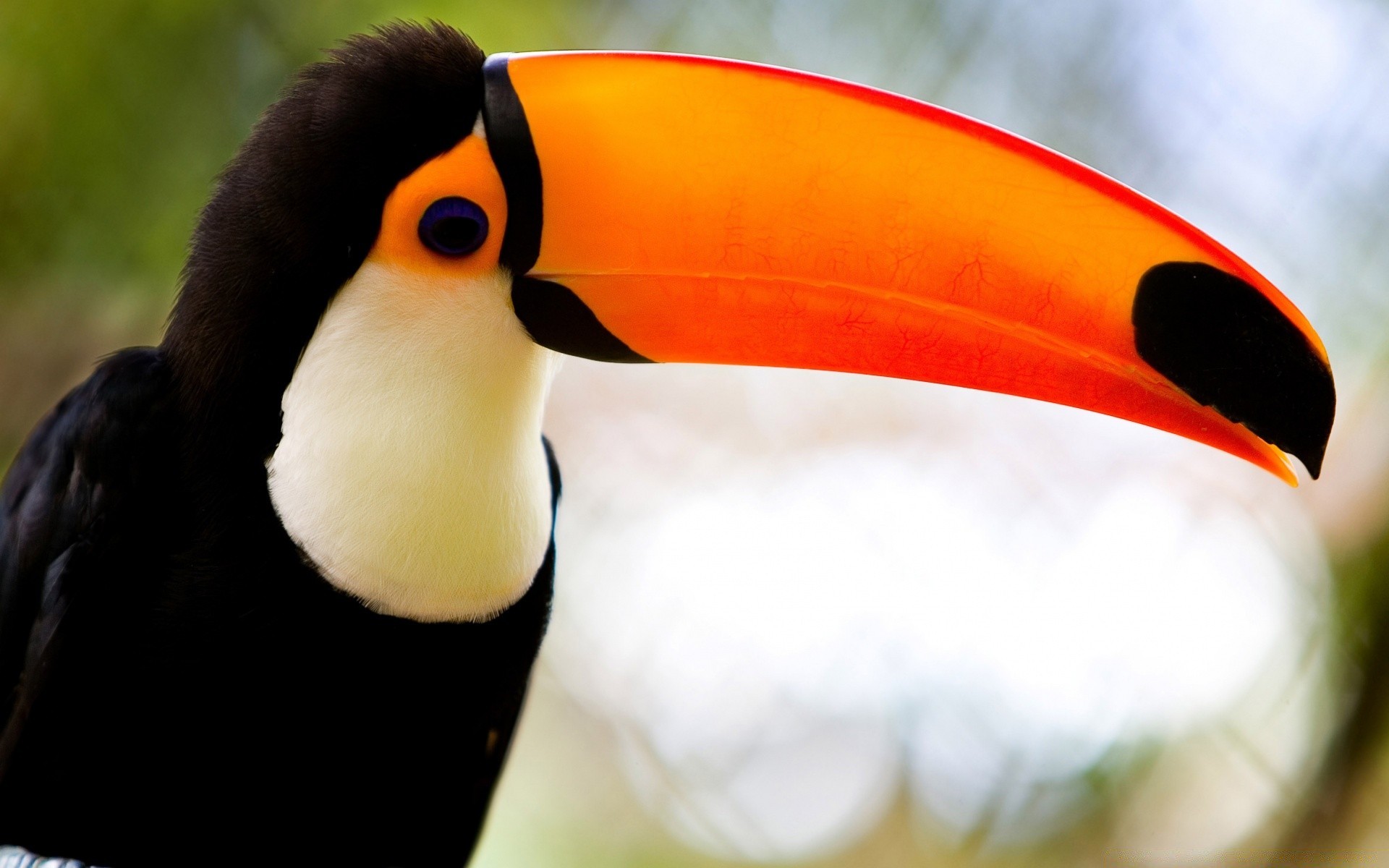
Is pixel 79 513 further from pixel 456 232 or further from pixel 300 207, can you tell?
pixel 456 232

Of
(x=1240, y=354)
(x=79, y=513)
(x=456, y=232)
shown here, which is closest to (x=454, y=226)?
(x=456, y=232)

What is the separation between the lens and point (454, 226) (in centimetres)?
139

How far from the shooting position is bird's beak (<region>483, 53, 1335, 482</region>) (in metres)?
1.37

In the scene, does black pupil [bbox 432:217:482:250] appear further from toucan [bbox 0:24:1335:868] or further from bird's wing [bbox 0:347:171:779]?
bird's wing [bbox 0:347:171:779]

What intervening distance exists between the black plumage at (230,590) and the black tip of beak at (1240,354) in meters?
0.84

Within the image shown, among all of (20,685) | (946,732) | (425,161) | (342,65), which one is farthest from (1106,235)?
(946,732)

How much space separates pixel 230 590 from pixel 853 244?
2.90 ft

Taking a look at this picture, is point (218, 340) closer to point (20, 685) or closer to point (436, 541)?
point (436, 541)

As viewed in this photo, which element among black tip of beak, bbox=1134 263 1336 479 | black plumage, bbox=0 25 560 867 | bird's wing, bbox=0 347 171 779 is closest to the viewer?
black tip of beak, bbox=1134 263 1336 479

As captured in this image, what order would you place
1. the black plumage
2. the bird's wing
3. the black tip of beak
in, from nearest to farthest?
the black tip of beak, the black plumage, the bird's wing

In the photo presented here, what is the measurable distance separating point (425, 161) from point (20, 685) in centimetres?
89

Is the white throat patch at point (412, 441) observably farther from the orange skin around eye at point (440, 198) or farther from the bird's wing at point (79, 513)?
the bird's wing at point (79, 513)

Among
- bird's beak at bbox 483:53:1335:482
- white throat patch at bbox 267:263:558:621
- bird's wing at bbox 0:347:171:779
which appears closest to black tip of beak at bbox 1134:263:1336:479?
bird's beak at bbox 483:53:1335:482

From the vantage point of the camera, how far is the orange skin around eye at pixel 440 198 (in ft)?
4.50
